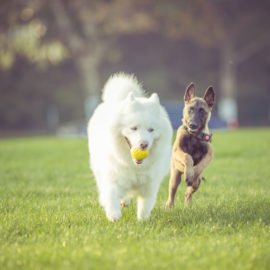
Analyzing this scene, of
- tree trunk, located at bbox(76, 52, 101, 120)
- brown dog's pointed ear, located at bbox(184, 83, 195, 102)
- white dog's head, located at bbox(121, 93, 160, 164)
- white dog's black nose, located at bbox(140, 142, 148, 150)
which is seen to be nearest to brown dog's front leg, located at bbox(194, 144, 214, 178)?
brown dog's pointed ear, located at bbox(184, 83, 195, 102)

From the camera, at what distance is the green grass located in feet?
13.3

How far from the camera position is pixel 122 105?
561 cm

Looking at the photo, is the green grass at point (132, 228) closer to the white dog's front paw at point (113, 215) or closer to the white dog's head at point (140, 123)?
the white dog's front paw at point (113, 215)

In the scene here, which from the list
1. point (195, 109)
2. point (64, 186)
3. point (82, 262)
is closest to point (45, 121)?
point (64, 186)

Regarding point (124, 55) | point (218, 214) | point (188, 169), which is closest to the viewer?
point (218, 214)

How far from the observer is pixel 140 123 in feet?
17.6

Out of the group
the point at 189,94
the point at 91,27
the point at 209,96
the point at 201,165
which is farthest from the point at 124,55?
the point at 201,165

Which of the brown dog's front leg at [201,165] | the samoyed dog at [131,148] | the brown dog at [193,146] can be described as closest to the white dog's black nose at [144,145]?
the samoyed dog at [131,148]

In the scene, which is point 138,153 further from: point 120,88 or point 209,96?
point 209,96

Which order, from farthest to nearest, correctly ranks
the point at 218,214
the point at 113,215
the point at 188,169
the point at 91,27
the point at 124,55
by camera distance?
the point at 124,55 → the point at 91,27 → the point at 188,169 → the point at 218,214 → the point at 113,215

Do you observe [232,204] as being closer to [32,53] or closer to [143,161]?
[143,161]

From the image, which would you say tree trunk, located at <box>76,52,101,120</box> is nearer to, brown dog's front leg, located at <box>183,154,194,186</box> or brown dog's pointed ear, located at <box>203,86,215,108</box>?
brown dog's pointed ear, located at <box>203,86,215,108</box>

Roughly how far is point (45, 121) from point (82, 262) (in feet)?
92.7

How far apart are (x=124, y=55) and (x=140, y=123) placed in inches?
1063
